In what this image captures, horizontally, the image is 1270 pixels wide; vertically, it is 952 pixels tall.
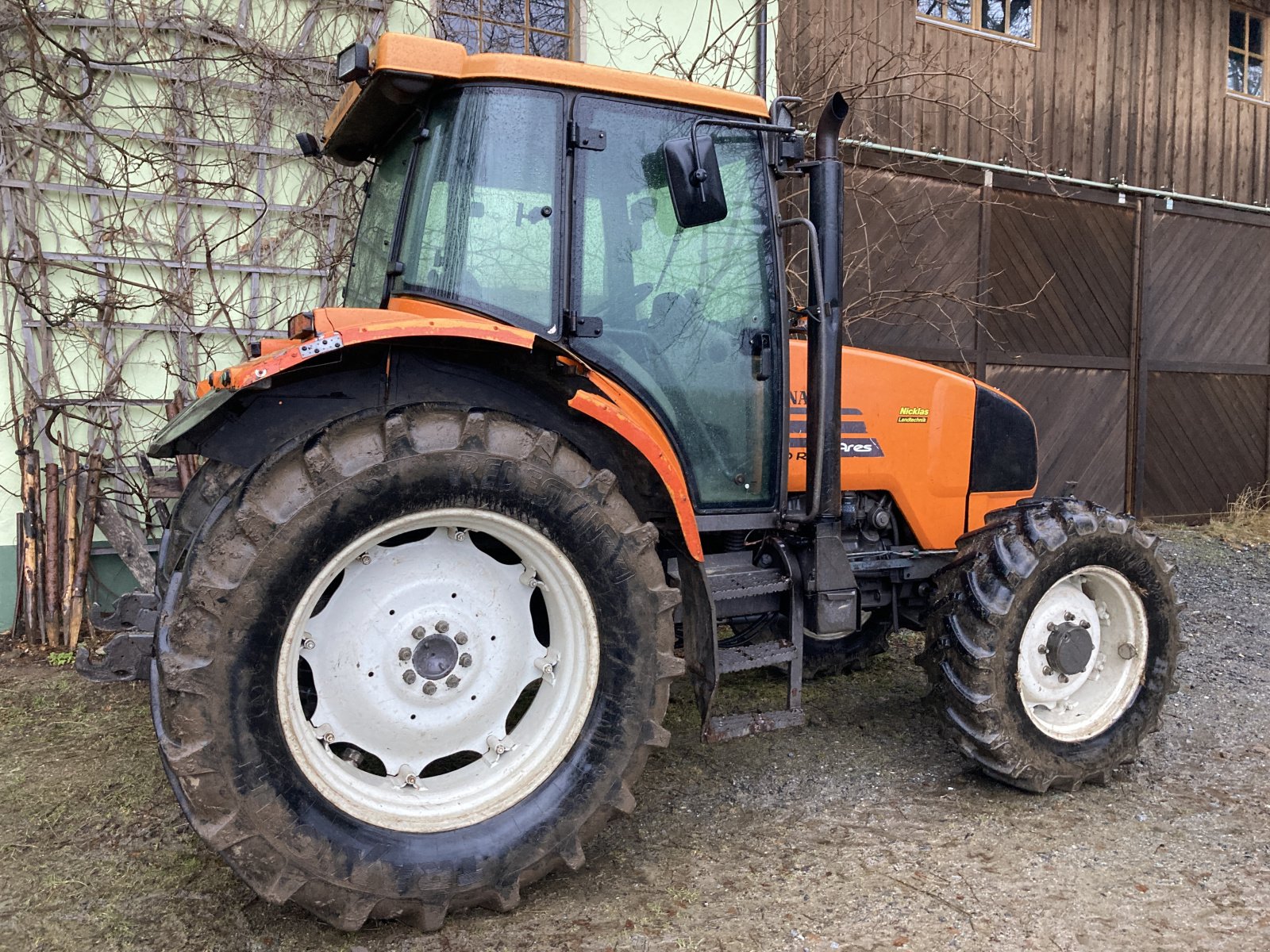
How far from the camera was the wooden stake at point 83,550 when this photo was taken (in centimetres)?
462

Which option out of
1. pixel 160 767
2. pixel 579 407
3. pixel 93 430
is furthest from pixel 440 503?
pixel 93 430

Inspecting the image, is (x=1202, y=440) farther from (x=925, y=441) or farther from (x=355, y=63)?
(x=355, y=63)

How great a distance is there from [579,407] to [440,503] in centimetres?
43

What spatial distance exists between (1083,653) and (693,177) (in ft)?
6.61

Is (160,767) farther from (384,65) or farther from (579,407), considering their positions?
(384,65)

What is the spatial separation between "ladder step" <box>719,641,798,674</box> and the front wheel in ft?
1.68

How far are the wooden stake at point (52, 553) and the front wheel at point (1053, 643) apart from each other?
4.33m

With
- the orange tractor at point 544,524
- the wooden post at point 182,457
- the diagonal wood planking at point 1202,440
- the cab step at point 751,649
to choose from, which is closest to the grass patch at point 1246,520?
the diagonal wood planking at point 1202,440

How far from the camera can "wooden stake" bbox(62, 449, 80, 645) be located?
15.3 feet

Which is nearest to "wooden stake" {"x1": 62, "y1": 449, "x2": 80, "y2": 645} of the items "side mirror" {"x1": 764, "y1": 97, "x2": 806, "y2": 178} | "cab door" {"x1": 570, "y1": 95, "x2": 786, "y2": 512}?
"cab door" {"x1": 570, "y1": 95, "x2": 786, "y2": 512}

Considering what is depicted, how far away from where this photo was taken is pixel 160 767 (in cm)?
314

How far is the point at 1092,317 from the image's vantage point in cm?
795

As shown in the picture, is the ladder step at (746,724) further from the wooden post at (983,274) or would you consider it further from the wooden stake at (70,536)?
the wooden post at (983,274)

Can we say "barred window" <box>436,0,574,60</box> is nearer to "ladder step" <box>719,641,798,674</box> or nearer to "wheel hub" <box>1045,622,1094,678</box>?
"ladder step" <box>719,641,798,674</box>
